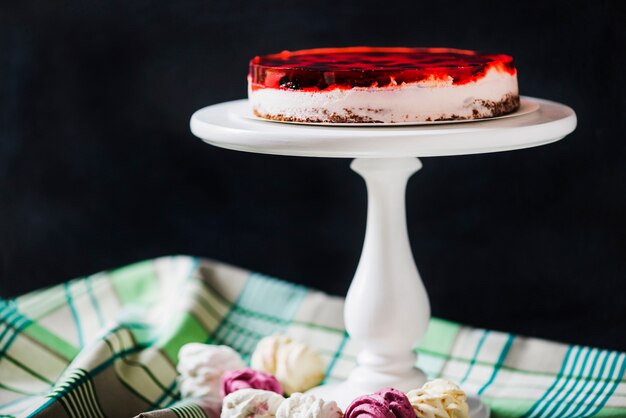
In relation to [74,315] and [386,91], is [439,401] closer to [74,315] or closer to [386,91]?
[386,91]

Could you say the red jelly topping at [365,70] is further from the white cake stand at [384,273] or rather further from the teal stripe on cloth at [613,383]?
the teal stripe on cloth at [613,383]

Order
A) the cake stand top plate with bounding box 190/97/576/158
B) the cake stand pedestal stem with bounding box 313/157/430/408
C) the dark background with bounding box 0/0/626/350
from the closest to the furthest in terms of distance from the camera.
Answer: the cake stand top plate with bounding box 190/97/576/158, the cake stand pedestal stem with bounding box 313/157/430/408, the dark background with bounding box 0/0/626/350

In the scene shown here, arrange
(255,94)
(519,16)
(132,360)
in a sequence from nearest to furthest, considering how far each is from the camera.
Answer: (255,94) < (132,360) < (519,16)

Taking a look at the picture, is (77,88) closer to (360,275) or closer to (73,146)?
(73,146)

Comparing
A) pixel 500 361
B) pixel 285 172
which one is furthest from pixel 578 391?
pixel 285 172

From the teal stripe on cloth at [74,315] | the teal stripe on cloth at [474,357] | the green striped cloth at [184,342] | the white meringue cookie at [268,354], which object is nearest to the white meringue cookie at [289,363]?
the white meringue cookie at [268,354]

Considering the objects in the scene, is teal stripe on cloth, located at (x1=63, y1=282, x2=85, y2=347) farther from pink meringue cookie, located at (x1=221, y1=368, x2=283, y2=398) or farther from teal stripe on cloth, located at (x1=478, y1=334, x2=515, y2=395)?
teal stripe on cloth, located at (x1=478, y1=334, x2=515, y2=395)

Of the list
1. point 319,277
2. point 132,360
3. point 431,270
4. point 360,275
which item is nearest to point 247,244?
point 319,277

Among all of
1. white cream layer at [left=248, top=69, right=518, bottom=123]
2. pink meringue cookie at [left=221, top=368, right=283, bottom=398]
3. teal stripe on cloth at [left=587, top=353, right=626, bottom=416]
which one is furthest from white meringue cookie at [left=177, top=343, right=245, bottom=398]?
teal stripe on cloth at [left=587, top=353, right=626, bottom=416]
